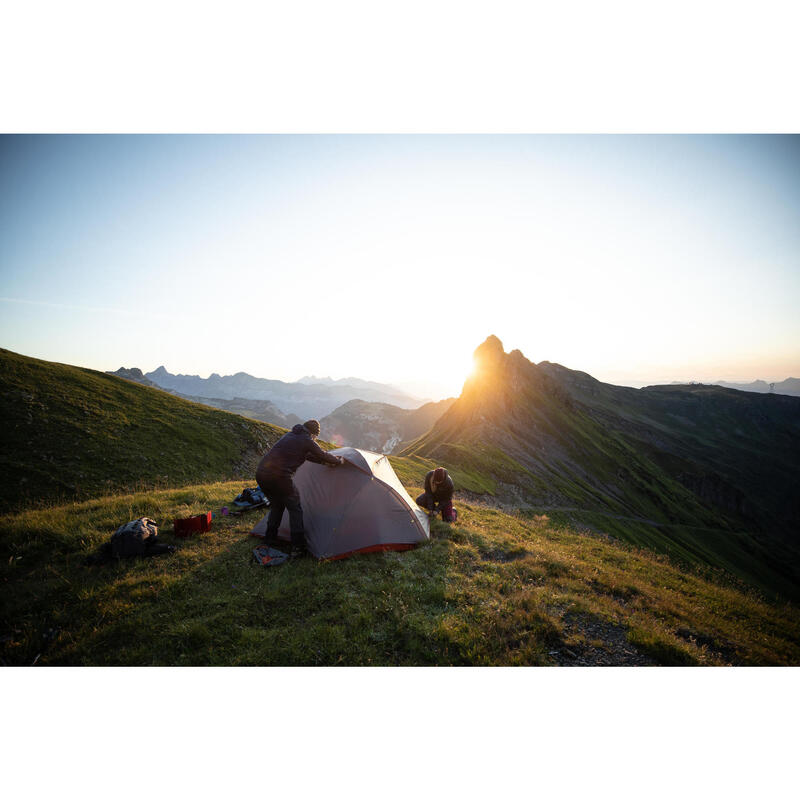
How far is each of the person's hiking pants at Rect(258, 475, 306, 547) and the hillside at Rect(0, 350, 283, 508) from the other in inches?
639

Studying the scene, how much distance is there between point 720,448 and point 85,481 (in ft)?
819

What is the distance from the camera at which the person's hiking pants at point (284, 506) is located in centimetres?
1031

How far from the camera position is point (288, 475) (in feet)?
34.3

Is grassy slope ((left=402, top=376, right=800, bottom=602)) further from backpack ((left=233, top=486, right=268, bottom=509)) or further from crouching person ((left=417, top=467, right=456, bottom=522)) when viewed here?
backpack ((left=233, top=486, right=268, bottom=509))

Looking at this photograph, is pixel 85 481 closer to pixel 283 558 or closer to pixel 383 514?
pixel 283 558

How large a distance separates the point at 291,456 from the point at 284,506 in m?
1.63

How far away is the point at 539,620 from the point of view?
24.7 ft

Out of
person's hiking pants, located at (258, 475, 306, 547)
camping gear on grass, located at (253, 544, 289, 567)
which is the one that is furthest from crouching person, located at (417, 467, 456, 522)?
camping gear on grass, located at (253, 544, 289, 567)

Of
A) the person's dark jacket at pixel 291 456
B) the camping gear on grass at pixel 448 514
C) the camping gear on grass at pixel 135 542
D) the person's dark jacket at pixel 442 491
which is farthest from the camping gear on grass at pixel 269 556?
the camping gear on grass at pixel 448 514

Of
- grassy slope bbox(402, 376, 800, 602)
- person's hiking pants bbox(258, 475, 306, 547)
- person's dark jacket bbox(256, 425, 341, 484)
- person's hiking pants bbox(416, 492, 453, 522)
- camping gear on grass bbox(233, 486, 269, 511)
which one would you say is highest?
person's dark jacket bbox(256, 425, 341, 484)

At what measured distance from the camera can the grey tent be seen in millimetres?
10570

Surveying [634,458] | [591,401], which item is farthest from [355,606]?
[591,401]

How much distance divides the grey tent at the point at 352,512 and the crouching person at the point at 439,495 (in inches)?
105

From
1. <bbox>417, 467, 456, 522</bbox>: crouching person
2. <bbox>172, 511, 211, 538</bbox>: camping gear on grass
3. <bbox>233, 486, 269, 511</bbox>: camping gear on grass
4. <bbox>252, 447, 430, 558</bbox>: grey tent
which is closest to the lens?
<bbox>252, 447, 430, 558</bbox>: grey tent
